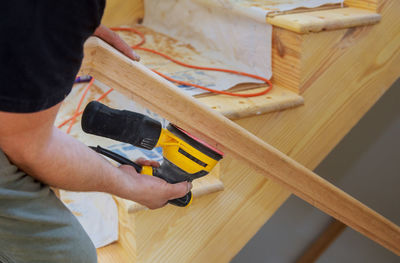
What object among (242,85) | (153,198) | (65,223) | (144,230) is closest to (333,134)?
(242,85)

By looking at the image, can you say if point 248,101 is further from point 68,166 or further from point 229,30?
point 68,166

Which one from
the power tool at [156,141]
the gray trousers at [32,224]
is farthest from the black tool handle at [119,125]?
the gray trousers at [32,224]

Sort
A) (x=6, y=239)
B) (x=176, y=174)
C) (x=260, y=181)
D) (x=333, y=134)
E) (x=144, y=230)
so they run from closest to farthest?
(x=6, y=239), (x=176, y=174), (x=144, y=230), (x=260, y=181), (x=333, y=134)

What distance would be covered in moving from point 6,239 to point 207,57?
101 centimetres

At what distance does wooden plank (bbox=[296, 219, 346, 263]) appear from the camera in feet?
6.10

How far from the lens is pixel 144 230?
3.66 feet

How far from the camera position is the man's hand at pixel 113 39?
0.74m

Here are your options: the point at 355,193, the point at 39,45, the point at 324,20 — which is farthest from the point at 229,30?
the point at 39,45

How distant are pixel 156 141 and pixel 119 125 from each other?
75 mm

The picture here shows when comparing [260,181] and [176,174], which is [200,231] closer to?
[260,181]

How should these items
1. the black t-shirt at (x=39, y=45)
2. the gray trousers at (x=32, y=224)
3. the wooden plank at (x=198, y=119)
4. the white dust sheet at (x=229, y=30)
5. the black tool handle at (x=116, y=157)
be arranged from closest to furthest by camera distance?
the black t-shirt at (x=39, y=45), the gray trousers at (x=32, y=224), the wooden plank at (x=198, y=119), the black tool handle at (x=116, y=157), the white dust sheet at (x=229, y=30)

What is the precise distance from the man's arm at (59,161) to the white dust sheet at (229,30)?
0.53 meters

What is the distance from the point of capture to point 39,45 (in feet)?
1.62

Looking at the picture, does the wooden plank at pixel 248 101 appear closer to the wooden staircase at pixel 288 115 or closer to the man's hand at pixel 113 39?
the wooden staircase at pixel 288 115
